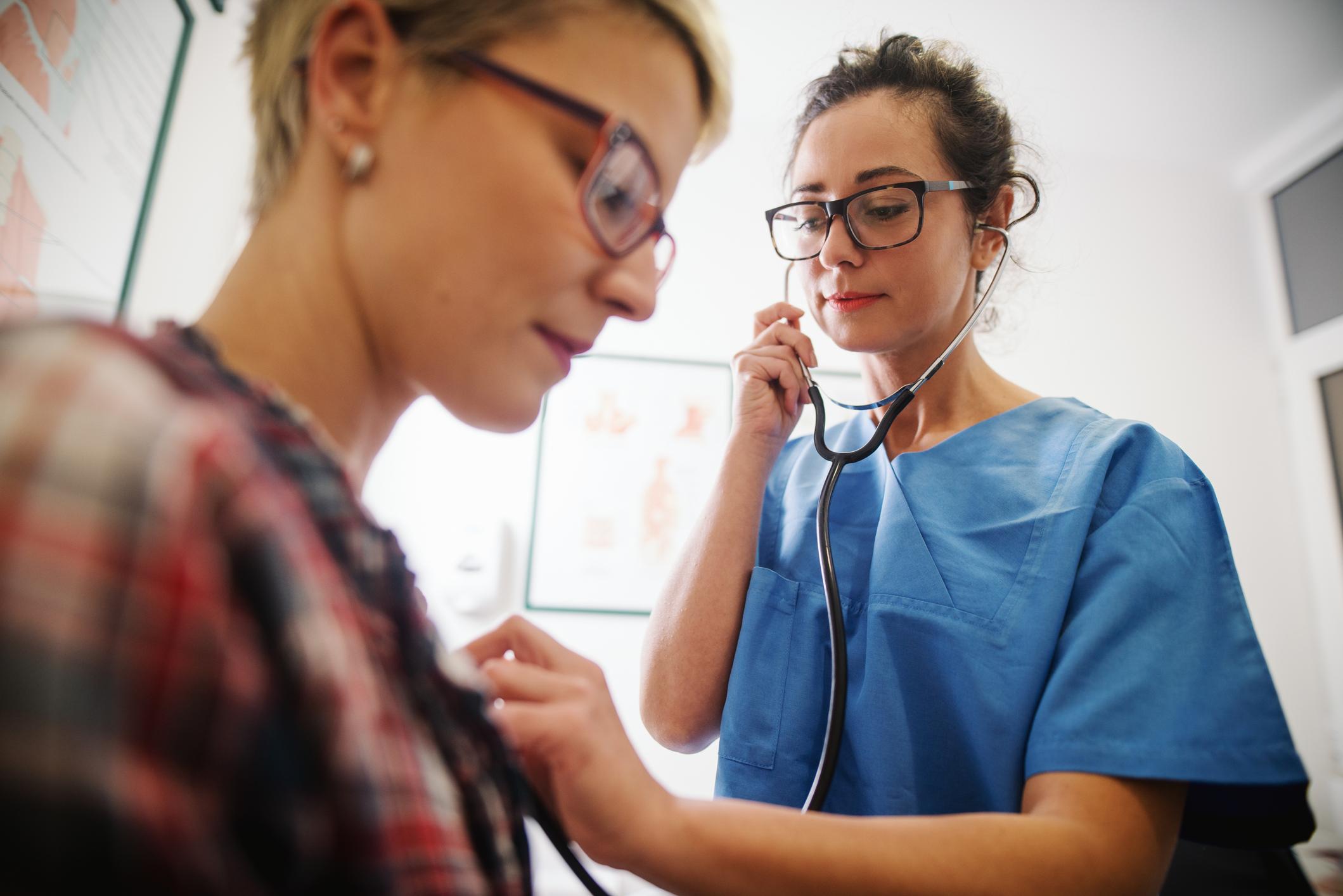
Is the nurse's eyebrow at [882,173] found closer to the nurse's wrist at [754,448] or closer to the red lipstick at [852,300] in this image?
the red lipstick at [852,300]

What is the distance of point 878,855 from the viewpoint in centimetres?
56

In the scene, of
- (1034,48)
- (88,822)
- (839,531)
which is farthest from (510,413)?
(1034,48)

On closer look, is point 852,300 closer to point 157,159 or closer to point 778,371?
point 778,371

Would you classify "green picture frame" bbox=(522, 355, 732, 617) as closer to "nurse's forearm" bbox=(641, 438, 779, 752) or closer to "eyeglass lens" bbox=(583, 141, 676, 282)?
"nurse's forearm" bbox=(641, 438, 779, 752)

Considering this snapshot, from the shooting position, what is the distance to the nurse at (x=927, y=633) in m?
0.55

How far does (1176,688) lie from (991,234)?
640 mm

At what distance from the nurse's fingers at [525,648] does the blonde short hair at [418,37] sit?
37 cm

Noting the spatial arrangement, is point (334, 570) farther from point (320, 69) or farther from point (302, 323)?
point (320, 69)

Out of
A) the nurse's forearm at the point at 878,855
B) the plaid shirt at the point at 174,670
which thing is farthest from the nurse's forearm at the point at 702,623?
the plaid shirt at the point at 174,670

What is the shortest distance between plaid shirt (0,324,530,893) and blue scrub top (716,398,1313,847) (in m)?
0.58

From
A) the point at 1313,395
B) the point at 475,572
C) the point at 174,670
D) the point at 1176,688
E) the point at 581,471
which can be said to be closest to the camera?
the point at 174,670

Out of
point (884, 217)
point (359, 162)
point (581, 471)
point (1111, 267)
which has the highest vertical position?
point (1111, 267)

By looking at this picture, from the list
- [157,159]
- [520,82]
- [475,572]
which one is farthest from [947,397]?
[475,572]

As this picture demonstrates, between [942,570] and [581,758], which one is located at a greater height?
[942,570]
